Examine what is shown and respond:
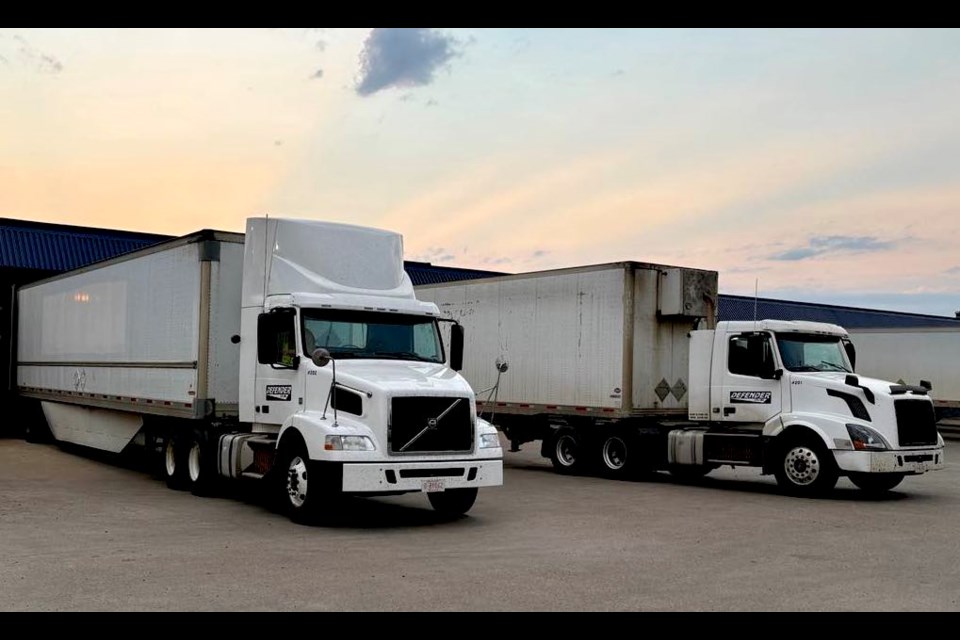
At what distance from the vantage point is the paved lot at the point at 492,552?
8.10 metres

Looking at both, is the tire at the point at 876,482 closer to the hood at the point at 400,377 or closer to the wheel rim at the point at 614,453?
the wheel rim at the point at 614,453

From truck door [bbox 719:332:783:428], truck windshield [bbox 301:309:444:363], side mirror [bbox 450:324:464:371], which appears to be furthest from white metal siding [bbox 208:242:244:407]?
truck door [bbox 719:332:783:428]

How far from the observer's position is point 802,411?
16.0 m

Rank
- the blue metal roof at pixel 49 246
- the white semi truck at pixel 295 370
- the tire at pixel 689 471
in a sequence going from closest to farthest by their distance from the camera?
1. the white semi truck at pixel 295 370
2. the tire at pixel 689 471
3. the blue metal roof at pixel 49 246

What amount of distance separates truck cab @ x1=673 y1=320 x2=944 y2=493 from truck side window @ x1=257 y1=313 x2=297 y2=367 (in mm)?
7566

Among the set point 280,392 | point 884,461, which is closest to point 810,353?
point 884,461

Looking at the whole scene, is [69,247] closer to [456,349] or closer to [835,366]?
[456,349]

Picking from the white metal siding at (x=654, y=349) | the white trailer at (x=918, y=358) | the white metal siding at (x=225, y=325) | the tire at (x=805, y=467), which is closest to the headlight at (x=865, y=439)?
the tire at (x=805, y=467)

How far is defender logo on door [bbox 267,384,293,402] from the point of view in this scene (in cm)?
1320

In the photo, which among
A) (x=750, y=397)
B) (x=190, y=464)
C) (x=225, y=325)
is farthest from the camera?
(x=750, y=397)

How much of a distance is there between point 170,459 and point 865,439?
1077 centimetres

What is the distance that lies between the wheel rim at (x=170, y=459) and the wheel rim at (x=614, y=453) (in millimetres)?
7687
